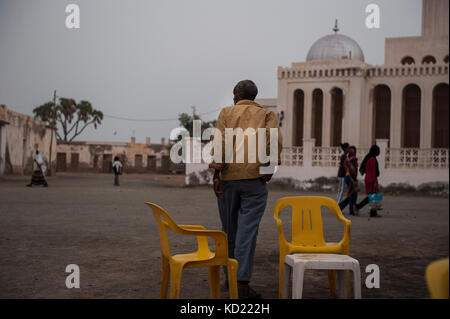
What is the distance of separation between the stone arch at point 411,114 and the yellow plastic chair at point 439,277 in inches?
1106

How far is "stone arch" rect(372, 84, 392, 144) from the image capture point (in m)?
29.7

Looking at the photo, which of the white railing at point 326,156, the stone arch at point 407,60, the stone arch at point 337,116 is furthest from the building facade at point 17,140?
the stone arch at point 407,60

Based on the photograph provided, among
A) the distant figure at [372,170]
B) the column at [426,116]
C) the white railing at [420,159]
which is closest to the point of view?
the distant figure at [372,170]

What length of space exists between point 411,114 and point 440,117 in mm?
1411

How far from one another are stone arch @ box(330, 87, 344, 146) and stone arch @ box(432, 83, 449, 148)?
4.49 meters

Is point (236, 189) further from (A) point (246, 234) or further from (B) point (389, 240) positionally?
(B) point (389, 240)

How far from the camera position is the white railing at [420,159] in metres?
23.2

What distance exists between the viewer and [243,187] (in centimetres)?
→ 478

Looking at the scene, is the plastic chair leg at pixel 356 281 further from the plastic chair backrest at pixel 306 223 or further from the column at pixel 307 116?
the column at pixel 307 116

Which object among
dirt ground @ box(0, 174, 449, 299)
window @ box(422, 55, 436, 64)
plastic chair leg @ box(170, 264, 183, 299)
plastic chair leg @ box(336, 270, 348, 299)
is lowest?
dirt ground @ box(0, 174, 449, 299)

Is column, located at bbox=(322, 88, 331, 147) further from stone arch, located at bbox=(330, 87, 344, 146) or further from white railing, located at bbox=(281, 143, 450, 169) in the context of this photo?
white railing, located at bbox=(281, 143, 450, 169)

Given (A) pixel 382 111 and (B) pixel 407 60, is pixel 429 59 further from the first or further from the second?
(A) pixel 382 111

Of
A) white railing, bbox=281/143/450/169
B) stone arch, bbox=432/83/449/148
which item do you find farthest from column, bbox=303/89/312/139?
stone arch, bbox=432/83/449/148

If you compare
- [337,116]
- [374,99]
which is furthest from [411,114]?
[337,116]
